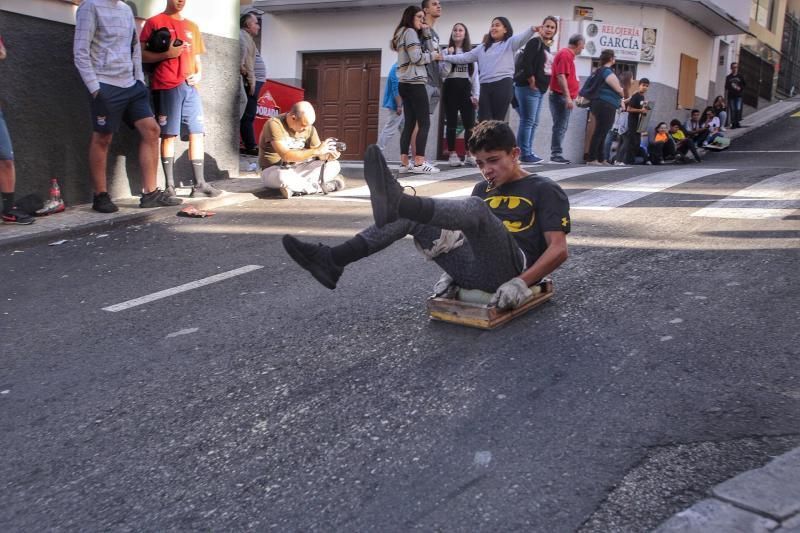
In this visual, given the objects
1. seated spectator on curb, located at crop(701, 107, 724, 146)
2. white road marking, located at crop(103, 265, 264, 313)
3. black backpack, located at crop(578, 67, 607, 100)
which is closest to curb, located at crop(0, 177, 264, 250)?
white road marking, located at crop(103, 265, 264, 313)

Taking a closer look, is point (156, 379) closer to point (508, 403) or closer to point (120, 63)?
point (508, 403)

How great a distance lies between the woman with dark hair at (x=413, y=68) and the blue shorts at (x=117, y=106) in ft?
11.4

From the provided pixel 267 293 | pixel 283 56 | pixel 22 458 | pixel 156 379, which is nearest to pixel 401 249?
pixel 267 293

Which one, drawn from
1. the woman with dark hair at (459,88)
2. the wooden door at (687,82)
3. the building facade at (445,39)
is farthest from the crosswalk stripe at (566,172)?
the wooden door at (687,82)

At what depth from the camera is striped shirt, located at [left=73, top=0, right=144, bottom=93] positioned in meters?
7.55

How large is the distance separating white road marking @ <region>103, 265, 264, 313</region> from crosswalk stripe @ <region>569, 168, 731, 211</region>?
11.1 feet

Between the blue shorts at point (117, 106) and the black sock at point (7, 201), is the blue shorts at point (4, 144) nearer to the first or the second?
the black sock at point (7, 201)

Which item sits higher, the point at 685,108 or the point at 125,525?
the point at 685,108

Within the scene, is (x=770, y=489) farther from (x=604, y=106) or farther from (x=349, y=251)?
(x=604, y=106)

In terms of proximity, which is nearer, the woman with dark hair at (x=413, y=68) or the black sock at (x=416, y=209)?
the black sock at (x=416, y=209)

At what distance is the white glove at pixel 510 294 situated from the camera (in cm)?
399

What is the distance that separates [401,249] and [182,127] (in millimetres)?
3838

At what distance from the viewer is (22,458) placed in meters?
3.04

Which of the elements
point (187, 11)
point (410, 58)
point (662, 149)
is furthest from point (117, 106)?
point (662, 149)
